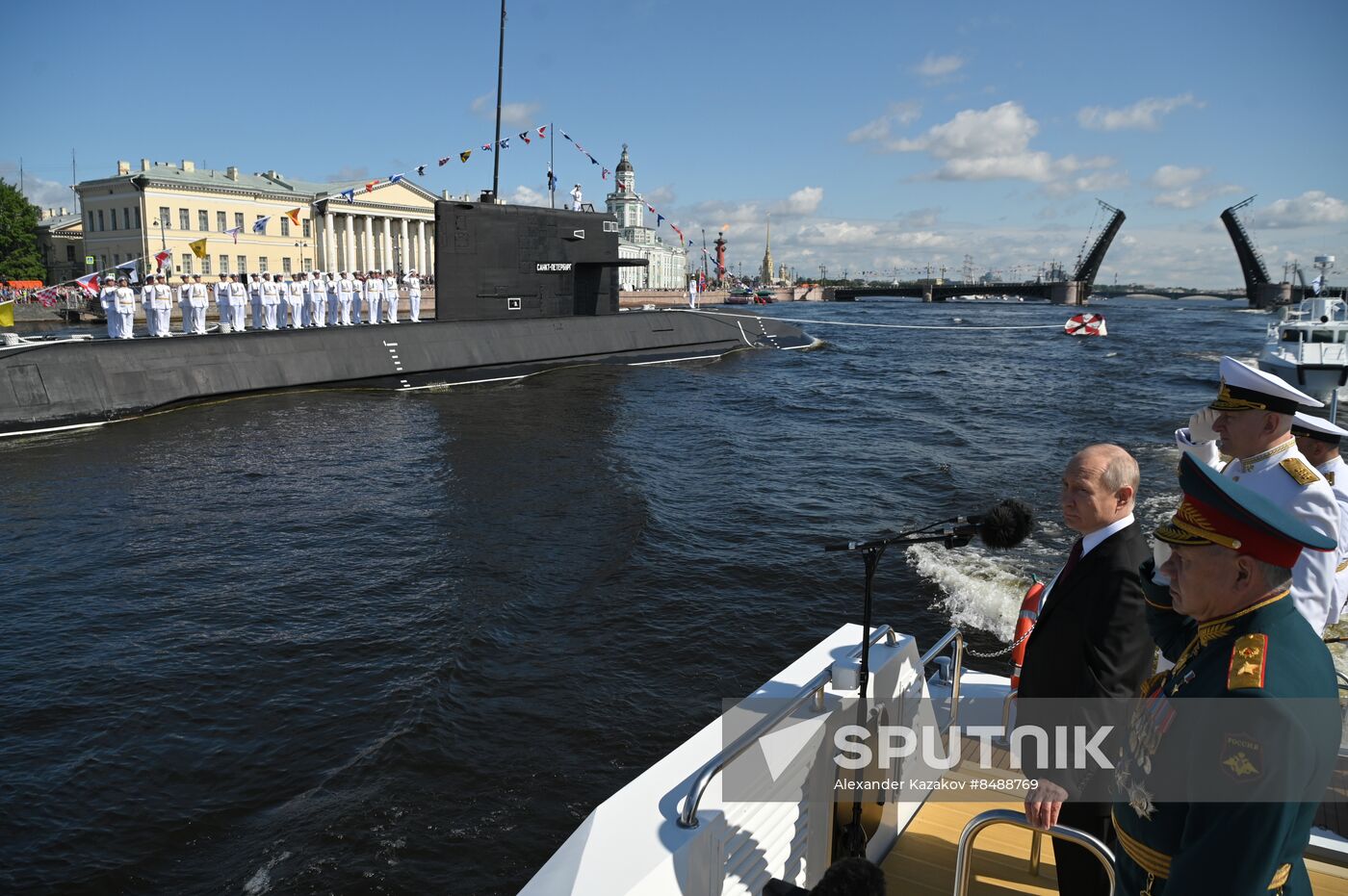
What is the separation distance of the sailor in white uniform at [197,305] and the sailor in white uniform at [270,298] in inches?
54.3

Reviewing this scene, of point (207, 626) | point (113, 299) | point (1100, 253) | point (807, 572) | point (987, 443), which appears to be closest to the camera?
point (207, 626)

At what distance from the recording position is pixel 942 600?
368 inches

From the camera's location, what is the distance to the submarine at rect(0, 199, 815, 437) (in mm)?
16188

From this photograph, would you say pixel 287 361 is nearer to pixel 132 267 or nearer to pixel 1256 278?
pixel 132 267

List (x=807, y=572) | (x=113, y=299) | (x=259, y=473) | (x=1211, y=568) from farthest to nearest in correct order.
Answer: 1. (x=113, y=299)
2. (x=259, y=473)
3. (x=807, y=572)
4. (x=1211, y=568)

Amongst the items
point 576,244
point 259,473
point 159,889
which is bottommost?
point 159,889

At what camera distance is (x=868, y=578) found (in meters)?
3.30

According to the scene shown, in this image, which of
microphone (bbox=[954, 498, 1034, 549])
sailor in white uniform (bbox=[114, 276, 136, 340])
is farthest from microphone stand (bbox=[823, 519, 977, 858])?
sailor in white uniform (bbox=[114, 276, 136, 340])

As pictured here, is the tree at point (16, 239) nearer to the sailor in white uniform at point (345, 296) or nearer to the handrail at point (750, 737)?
the sailor in white uniform at point (345, 296)

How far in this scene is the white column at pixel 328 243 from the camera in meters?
68.4

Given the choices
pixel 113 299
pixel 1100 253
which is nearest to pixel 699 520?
pixel 113 299

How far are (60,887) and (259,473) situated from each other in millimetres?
9179

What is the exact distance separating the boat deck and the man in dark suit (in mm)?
442

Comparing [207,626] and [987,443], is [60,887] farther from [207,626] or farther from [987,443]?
[987,443]
